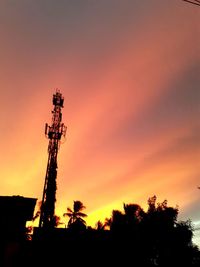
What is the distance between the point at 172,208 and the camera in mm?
39469

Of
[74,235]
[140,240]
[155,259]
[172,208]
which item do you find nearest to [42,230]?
[74,235]

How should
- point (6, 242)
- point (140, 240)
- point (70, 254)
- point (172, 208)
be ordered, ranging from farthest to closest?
point (172, 208) < point (140, 240) < point (70, 254) < point (6, 242)

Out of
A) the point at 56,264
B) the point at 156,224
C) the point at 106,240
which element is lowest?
the point at 56,264

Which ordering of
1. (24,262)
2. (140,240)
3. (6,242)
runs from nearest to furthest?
1. (6,242)
2. (24,262)
3. (140,240)

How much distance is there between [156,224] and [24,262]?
19473 millimetres

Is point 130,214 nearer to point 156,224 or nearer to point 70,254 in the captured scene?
point 156,224

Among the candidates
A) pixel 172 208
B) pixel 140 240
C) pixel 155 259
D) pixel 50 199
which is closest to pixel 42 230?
pixel 50 199

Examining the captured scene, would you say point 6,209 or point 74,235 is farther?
point 74,235

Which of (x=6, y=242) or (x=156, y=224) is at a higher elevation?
(x=156, y=224)

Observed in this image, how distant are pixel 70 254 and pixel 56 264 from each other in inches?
51.0

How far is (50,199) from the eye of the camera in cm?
2944

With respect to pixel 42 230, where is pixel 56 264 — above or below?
below

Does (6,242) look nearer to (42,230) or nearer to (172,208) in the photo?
(42,230)

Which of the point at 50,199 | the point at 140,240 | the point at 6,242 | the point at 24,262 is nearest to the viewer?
the point at 6,242
